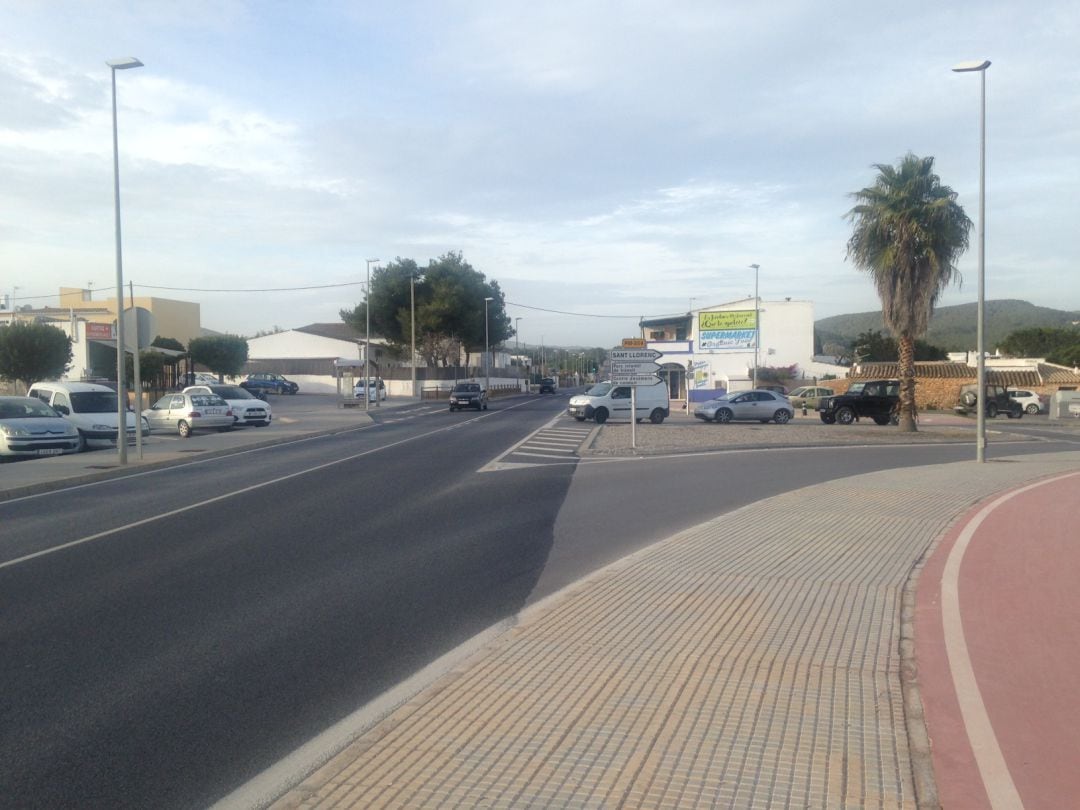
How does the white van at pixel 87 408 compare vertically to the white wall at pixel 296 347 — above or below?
below

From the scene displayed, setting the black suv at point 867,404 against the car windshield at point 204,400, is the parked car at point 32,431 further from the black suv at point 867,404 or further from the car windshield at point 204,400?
the black suv at point 867,404

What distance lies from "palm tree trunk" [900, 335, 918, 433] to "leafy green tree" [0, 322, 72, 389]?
38.9 metres

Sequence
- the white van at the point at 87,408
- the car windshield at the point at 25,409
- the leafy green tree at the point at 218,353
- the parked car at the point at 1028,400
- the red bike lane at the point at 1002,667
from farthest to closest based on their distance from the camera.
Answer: the leafy green tree at the point at 218,353
the parked car at the point at 1028,400
the white van at the point at 87,408
the car windshield at the point at 25,409
the red bike lane at the point at 1002,667

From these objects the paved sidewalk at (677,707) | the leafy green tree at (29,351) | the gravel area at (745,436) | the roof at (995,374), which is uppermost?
the leafy green tree at (29,351)

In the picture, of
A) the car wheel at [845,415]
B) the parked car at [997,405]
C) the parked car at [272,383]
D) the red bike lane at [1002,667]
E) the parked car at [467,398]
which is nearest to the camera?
the red bike lane at [1002,667]

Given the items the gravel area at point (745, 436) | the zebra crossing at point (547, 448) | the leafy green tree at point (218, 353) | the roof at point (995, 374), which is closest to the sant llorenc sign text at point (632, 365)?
the gravel area at point (745, 436)

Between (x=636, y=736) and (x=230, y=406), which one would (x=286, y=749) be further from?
(x=230, y=406)

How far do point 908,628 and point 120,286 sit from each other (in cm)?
1921

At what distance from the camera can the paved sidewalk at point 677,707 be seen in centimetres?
Answer: 438

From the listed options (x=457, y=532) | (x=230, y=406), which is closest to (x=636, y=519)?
(x=457, y=532)

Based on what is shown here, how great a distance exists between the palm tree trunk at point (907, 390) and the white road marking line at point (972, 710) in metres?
25.1

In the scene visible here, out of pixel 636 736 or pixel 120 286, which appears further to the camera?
A: pixel 120 286

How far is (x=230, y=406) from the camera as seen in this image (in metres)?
35.2

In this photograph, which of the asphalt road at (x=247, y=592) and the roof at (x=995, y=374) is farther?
the roof at (x=995, y=374)
